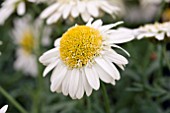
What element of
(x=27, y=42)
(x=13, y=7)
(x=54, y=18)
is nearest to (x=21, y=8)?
(x=13, y=7)

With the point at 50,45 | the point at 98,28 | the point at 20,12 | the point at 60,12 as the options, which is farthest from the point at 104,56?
the point at 50,45

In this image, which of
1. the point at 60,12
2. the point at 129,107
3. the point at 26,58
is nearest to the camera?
the point at 60,12

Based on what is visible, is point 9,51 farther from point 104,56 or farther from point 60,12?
point 104,56

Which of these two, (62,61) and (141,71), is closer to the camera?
(62,61)

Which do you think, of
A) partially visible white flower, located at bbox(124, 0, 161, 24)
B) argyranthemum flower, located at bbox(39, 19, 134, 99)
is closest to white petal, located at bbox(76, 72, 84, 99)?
argyranthemum flower, located at bbox(39, 19, 134, 99)

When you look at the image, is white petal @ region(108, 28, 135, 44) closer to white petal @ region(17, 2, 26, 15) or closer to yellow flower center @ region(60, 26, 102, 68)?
yellow flower center @ region(60, 26, 102, 68)

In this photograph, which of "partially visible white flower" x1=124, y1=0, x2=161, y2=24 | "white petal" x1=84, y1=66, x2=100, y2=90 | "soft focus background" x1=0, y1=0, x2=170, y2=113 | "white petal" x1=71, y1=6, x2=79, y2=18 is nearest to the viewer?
"white petal" x1=84, y1=66, x2=100, y2=90

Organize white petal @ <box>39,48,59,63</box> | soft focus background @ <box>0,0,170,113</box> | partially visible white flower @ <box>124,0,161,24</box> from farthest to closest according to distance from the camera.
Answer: partially visible white flower @ <box>124,0,161,24</box>
soft focus background @ <box>0,0,170,113</box>
white petal @ <box>39,48,59,63</box>
